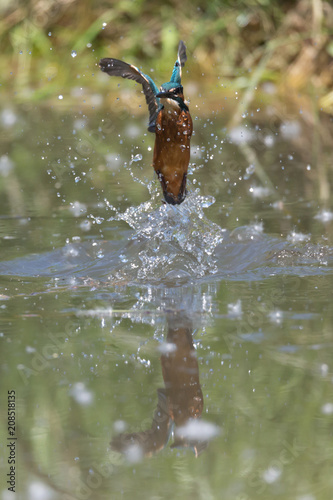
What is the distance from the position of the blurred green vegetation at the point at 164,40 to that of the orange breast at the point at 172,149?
3444 millimetres

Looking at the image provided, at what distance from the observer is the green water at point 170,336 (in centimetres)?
149

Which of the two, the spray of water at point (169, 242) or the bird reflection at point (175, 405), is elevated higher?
the spray of water at point (169, 242)

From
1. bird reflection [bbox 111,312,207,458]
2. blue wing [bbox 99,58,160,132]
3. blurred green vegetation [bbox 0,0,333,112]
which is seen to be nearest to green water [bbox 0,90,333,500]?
bird reflection [bbox 111,312,207,458]

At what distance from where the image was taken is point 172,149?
2.47 meters

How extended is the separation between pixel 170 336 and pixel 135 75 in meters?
0.86

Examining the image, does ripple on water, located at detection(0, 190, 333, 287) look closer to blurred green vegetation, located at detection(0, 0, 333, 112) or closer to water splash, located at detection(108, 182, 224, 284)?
water splash, located at detection(108, 182, 224, 284)

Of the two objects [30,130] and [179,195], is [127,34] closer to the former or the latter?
[30,130]

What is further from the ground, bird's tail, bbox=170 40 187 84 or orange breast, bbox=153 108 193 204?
bird's tail, bbox=170 40 187 84

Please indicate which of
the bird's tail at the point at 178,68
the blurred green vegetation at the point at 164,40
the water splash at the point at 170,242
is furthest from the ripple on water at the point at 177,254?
the blurred green vegetation at the point at 164,40

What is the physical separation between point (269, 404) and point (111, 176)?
9.28 ft

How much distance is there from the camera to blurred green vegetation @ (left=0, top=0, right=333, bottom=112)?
251 inches

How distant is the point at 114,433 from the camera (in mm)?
1615

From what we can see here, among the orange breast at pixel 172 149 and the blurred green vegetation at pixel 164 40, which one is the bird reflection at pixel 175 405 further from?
the blurred green vegetation at pixel 164 40

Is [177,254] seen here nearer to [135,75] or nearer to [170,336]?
[135,75]
